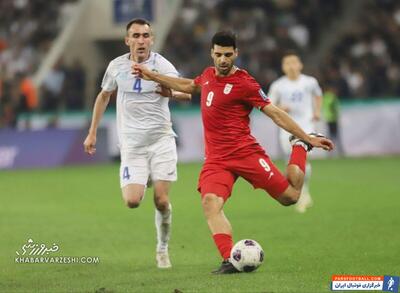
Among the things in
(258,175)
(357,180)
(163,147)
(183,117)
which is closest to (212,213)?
(258,175)

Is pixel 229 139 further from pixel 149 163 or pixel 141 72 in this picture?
pixel 149 163

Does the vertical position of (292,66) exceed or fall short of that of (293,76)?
it exceeds it

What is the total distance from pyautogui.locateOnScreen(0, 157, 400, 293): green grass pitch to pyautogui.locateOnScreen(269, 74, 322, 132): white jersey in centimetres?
147

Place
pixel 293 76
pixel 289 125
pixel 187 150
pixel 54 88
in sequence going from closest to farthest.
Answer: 1. pixel 289 125
2. pixel 293 76
3. pixel 187 150
4. pixel 54 88

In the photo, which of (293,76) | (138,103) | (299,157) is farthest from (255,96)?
(293,76)

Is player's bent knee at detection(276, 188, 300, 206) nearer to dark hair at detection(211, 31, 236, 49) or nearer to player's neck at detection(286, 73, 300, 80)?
dark hair at detection(211, 31, 236, 49)

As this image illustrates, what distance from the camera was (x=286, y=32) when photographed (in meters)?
33.1

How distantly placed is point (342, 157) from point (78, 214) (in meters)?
14.5

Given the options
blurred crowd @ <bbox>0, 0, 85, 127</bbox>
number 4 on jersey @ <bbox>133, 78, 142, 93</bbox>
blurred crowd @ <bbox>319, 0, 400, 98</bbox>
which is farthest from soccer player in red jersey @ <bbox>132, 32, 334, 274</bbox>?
blurred crowd @ <bbox>319, 0, 400, 98</bbox>

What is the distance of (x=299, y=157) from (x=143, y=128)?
5.85 ft

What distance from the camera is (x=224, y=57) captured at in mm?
10031

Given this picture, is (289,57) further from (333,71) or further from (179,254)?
(333,71)

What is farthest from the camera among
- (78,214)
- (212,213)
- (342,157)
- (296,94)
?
(342,157)

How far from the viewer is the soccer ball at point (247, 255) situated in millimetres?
9664
